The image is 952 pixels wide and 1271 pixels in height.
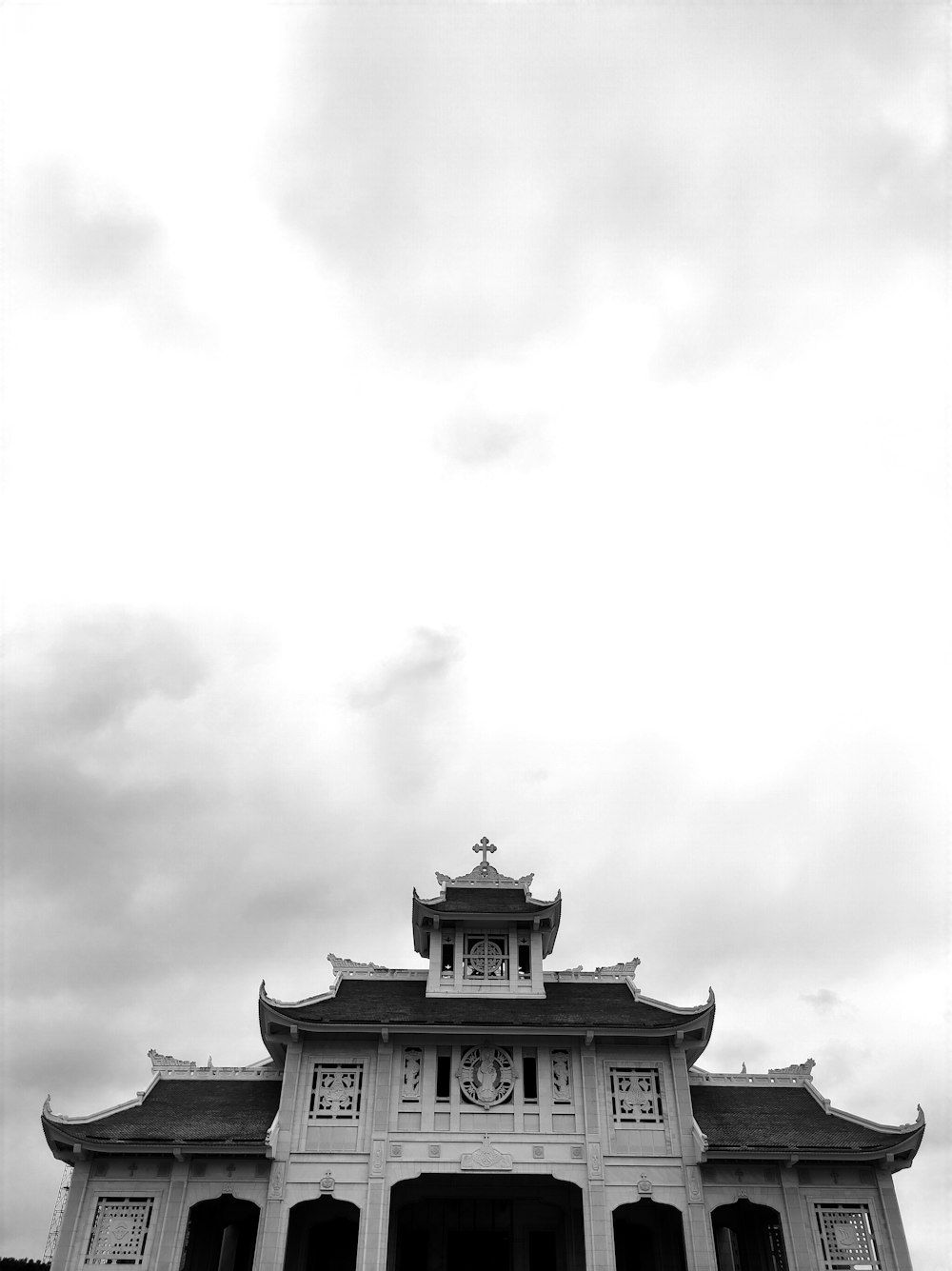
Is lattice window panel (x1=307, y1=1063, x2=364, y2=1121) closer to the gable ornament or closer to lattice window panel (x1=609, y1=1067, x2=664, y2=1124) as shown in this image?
the gable ornament

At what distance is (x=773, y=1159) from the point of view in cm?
2602

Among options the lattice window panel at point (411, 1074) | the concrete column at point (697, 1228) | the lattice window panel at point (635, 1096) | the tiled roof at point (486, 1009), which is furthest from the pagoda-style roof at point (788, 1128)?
the lattice window panel at point (411, 1074)

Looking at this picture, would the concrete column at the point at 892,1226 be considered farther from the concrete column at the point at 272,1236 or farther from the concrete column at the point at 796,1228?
the concrete column at the point at 272,1236

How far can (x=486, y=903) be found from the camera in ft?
105

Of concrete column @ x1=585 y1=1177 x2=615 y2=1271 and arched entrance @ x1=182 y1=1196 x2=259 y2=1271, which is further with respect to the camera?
arched entrance @ x1=182 y1=1196 x2=259 y2=1271

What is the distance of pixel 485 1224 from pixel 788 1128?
383 inches

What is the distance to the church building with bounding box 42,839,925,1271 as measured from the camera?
2575 cm

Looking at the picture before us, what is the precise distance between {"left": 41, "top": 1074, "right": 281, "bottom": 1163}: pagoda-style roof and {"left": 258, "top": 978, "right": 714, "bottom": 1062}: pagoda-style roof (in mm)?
1824

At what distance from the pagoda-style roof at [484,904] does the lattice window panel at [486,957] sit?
73cm

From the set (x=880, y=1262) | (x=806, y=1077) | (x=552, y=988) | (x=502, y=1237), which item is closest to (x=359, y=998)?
(x=552, y=988)

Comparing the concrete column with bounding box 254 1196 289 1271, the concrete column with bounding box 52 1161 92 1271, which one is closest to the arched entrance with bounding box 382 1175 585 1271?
the concrete column with bounding box 254 1196 289 1271

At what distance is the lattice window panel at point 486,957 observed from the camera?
3097cm

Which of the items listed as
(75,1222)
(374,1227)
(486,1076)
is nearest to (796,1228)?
(486,1076)

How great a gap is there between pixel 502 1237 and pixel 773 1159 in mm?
8942
